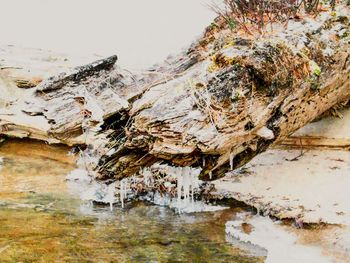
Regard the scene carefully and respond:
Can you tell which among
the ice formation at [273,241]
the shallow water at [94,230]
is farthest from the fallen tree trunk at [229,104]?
the ice formation at [273,241]

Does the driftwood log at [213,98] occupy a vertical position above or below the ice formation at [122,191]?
above

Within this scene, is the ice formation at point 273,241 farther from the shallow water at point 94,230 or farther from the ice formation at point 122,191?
the ice formation at point 122,191

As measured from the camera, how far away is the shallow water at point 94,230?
4621mm

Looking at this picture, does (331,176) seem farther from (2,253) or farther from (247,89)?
(2,253)

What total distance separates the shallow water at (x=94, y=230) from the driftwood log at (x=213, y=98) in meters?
0.83

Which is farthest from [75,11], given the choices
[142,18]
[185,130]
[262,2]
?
[185,130]

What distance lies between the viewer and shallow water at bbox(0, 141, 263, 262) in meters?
4.62

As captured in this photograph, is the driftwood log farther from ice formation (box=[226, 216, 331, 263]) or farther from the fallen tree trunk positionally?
ice formation (box=[226, 216, 331, 263])

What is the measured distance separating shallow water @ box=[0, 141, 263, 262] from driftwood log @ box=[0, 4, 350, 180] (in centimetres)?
83

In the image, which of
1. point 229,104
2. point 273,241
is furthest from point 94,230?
point 229,104

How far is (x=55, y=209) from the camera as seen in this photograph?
6.23 meters

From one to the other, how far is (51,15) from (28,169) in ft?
48.9

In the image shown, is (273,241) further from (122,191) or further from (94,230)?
(122,191)

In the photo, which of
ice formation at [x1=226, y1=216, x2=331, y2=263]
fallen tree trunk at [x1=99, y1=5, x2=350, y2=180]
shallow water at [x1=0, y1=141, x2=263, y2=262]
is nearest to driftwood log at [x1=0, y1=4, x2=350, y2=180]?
fallen tree trunk at [x1=99, y1=5, x2=350, y2=180]
